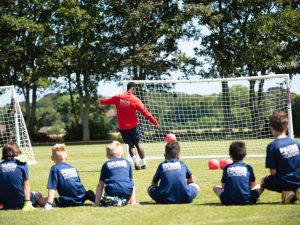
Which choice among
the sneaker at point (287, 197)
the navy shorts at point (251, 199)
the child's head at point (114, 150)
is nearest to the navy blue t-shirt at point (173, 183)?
the navy shorts at point (251, 199)

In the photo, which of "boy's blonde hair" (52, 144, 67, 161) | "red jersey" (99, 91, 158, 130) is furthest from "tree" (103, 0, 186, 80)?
"boy's blonde hair" (52, 144, 67, 161)

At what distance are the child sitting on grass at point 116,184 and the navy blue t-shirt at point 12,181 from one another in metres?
1.16

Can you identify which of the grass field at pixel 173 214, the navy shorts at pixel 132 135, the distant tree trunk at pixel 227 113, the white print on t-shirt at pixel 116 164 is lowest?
the grass field at pixel 173 214

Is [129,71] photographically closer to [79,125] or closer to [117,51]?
[117,51]

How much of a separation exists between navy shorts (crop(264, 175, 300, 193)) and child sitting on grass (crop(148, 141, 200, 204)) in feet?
3.75

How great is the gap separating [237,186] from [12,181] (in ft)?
11.0

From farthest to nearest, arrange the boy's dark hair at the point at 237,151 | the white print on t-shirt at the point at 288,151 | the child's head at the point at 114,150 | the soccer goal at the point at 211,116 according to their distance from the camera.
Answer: the soccer goal at the point at 211,116 < the child's head at the point at 114,150 < the boy's dark hair at the point at 237,151 < the white print on t-shirt at the point at 288,151

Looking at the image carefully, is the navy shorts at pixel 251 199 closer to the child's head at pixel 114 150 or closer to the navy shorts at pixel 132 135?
the child's head at pixel 114 150

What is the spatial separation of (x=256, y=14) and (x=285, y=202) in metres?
35.1

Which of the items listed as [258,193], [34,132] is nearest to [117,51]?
[34,132]

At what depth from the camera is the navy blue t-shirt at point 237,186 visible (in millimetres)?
8023

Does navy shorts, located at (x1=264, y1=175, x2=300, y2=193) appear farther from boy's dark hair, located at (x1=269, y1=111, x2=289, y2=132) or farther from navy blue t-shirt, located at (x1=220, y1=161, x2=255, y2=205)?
boy's dark hair, located at (x1=269, y1=111, x2=289, y2=132)

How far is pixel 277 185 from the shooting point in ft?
26.5

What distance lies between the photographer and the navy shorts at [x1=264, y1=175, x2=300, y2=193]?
316 inches
